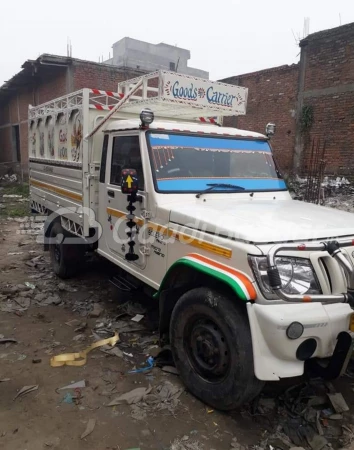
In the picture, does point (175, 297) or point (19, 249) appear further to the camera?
point (19, 249)

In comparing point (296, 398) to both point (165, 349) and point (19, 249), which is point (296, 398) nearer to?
point (165, 349)

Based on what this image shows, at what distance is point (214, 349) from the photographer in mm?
2889

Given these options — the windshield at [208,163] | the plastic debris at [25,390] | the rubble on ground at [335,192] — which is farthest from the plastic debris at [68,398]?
the rubble on ground at [335,192]

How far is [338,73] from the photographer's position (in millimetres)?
10211

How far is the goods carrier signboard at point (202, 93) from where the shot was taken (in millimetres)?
3813

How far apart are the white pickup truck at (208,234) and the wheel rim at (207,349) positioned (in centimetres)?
1

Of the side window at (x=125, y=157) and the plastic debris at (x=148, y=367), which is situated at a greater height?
the side window at (x=125, y=157)

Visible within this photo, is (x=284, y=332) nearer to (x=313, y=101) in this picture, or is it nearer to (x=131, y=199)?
(x=131, y=199)

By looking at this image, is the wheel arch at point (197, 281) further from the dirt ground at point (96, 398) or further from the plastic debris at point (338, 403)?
the plastic debris at point (338, 403)

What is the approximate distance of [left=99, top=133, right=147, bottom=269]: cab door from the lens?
3.87 meters

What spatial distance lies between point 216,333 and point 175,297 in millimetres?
699

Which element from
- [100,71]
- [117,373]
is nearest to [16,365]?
[117,373]

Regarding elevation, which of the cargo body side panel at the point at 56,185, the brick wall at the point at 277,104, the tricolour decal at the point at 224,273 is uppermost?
the brick wall at the point at 277,104

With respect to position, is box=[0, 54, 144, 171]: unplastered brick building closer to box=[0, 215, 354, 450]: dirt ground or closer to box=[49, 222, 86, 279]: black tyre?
box=[49, 222, 86, 279]: black tyre
